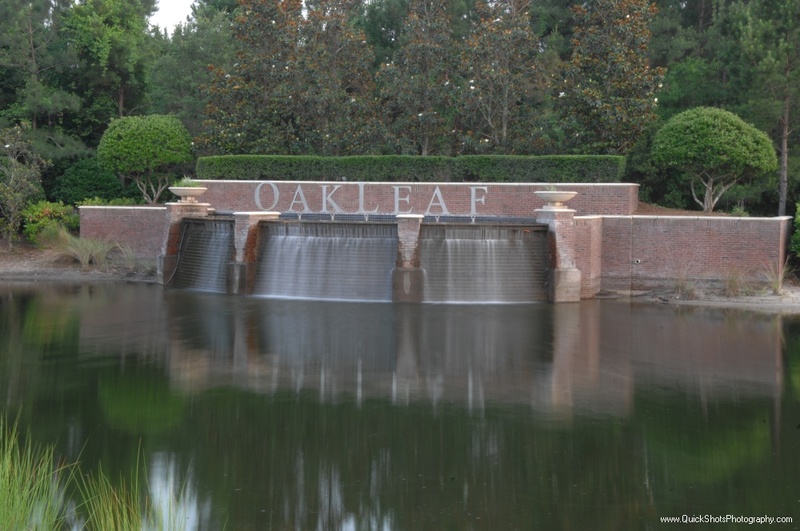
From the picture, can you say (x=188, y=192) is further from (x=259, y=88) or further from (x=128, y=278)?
(x=259, y=88)

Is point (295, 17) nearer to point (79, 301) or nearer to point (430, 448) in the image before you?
point (79, 301)

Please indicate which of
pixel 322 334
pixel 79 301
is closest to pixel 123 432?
pixel 322 334

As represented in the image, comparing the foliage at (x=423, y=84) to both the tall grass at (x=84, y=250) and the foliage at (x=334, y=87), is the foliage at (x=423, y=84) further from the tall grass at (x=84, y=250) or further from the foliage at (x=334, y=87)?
the tall grass at (x=84, y=250)

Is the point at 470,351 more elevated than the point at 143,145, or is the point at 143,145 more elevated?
the point at 143,145

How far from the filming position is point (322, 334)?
830 inches

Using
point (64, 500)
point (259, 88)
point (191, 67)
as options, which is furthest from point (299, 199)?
point (64, 500)

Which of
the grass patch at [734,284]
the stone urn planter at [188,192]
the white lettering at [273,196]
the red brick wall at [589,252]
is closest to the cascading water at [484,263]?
the red brick wall at [589,252]

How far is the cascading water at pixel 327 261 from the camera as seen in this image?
26016 mm

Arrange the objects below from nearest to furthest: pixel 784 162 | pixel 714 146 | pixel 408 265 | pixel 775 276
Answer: pixel 408 265 < pixel 775 276 < pixel 714 146 < pixel 784 162

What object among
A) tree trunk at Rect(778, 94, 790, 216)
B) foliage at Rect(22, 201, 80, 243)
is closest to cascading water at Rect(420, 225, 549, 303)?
tree trunk at Rect(778, 94, 790, 216)

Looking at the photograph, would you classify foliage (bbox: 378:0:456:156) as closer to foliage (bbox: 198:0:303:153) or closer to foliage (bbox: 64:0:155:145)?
foliage (bbox: 198:0:303:153)

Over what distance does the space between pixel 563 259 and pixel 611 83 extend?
9.61m

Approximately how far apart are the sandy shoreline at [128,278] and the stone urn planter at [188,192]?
2777 mm

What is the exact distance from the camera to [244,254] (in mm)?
26906
